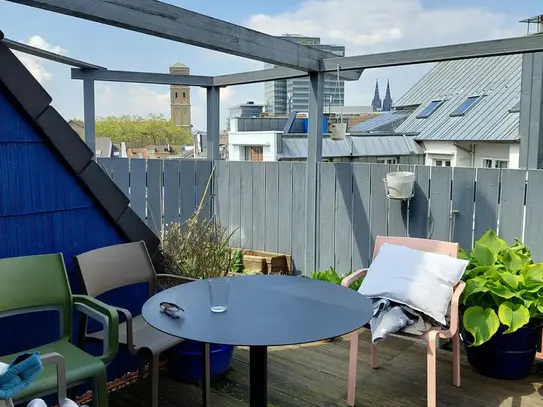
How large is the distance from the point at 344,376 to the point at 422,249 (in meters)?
0.84

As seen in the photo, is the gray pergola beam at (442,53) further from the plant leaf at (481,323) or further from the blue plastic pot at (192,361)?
the blue plastic pot at (192,361)

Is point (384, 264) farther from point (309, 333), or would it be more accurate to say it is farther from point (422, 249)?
point (309, 333)

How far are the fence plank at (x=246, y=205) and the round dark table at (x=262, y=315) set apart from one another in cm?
250

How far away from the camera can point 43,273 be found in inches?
86.5

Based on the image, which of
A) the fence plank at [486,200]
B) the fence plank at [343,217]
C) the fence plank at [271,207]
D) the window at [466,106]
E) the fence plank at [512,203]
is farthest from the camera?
the window at [466,106]

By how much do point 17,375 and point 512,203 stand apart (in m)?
2.85

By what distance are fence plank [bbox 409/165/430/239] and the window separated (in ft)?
24.7

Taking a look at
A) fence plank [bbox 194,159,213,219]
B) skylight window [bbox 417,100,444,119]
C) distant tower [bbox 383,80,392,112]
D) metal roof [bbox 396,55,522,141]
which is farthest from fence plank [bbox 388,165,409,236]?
distant tower [bbox 383,80,392,112]

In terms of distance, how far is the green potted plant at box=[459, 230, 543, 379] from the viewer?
8.50 feet

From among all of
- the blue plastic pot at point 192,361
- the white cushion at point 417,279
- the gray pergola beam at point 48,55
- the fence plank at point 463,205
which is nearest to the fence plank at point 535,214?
the fence plank at point 463,205

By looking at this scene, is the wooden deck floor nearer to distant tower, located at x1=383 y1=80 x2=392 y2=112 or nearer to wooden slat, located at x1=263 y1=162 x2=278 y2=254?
wooden slat, located at x1=263 y1=162 x2=278 y2=254

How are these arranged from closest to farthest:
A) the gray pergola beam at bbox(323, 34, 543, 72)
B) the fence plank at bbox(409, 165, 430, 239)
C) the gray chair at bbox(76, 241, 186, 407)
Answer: the gray chair at bbox(76, 241, 186, 407) < the gray pergola beam at bbox(323, 34, 543, 72) < the fence plank at bbox(409, 165, 430, 239)

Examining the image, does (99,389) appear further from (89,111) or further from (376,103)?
(376,103)

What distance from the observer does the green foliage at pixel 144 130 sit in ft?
65.3
